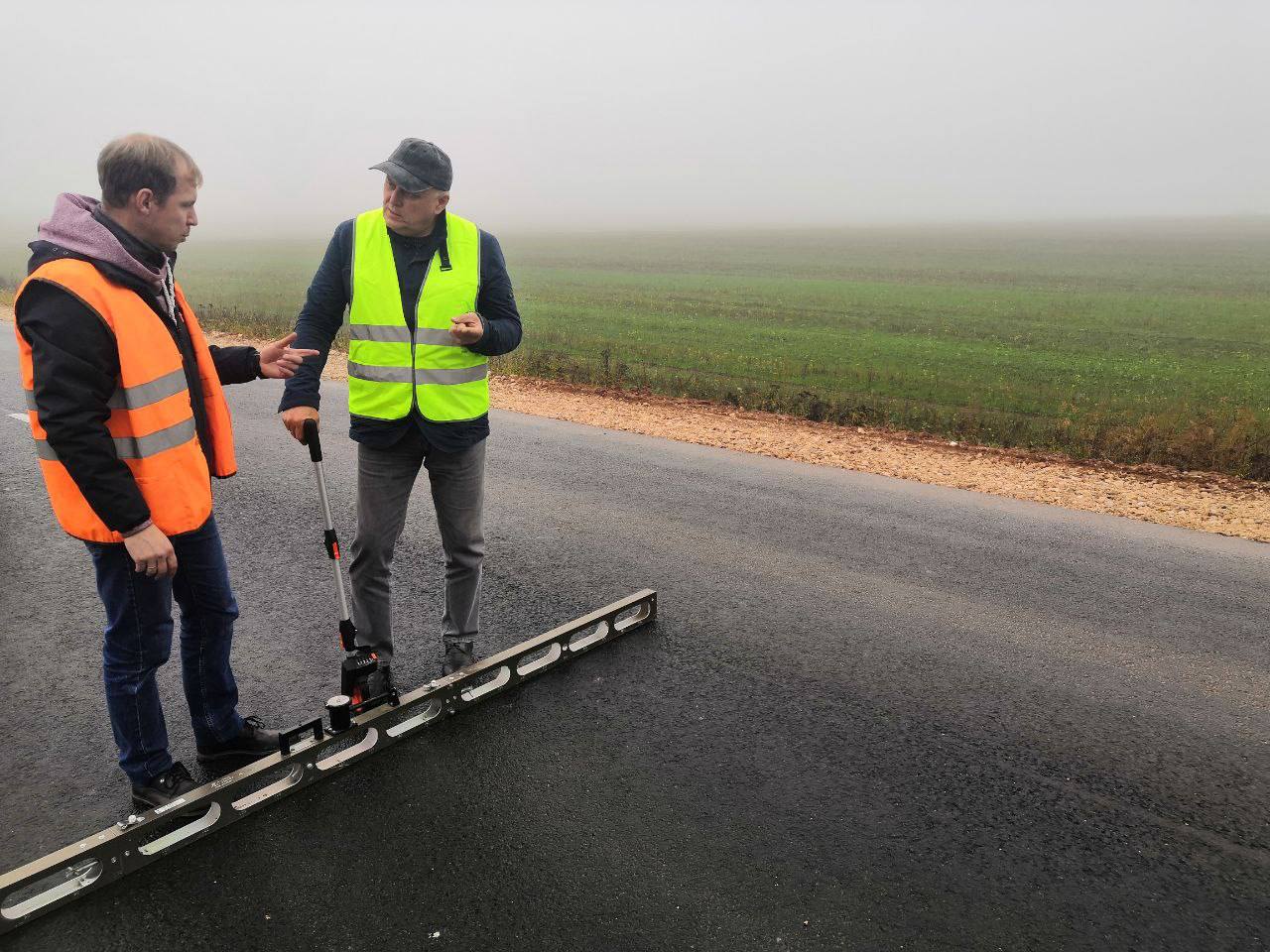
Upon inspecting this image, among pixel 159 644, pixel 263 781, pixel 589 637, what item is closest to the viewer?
pixel 159 644

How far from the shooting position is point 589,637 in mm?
4289

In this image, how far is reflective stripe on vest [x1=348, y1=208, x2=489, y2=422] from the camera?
3451mm

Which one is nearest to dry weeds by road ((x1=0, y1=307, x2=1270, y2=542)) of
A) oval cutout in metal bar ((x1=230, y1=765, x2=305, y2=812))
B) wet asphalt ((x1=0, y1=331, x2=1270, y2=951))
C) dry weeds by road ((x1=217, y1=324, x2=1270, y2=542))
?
dry weeds by road ((x1=217, y1=324, x2=1270, y2=542))

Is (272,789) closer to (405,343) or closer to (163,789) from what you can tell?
(163,789)

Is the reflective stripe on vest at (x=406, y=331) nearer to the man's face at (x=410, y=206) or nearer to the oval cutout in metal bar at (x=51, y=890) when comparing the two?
the man's face at (x=410, y=206)

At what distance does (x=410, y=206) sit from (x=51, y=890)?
2.48 m

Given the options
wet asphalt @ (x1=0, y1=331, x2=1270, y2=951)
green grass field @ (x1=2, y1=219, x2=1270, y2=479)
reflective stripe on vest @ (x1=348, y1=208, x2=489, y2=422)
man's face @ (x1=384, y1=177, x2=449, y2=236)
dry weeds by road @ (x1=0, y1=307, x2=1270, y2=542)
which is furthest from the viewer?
green grass field @ (x1=2, y1=219, x2=1270, y2=479)

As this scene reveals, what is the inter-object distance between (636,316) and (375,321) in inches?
1024

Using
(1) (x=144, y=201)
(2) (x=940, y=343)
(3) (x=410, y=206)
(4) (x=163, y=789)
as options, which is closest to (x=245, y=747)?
(4) (x=163, y=789)

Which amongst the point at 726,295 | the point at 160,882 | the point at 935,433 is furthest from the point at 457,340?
the point at 726,295

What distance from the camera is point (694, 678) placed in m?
4.02

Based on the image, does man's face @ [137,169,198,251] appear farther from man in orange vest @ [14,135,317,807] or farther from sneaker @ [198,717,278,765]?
sneaker @ [198,717,278,765]

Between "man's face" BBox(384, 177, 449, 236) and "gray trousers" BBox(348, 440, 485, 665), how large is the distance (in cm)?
85

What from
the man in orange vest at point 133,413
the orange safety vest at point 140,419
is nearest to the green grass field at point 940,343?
the man in orange vest at point 133,413
